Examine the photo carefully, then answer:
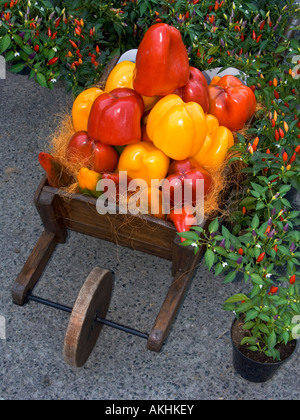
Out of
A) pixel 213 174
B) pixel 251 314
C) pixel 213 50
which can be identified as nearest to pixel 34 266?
pixel 213 174

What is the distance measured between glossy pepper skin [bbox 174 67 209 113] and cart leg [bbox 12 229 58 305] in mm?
845

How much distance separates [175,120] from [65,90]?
1325 millimetres

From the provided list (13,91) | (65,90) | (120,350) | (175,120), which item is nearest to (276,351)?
(120,350)

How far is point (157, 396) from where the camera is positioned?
7.12ft

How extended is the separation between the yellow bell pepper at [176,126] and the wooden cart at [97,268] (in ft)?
0.90

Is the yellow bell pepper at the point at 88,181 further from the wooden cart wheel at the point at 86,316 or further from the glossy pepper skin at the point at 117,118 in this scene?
the wooden cart wheel at the point at 86,316

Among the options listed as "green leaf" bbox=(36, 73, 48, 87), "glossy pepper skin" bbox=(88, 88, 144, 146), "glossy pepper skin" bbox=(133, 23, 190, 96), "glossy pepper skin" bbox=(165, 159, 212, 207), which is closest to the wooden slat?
"glossy pepper skin" bbox=(165, 159, 212, 207)

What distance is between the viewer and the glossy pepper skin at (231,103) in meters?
2.20

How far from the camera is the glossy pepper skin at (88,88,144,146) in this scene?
1.98 m

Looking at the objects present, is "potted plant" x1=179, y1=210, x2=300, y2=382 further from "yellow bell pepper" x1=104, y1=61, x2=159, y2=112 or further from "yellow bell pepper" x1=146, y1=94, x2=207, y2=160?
"yellow bell pepper" x1=104, y1=61, x2=159, y2=112

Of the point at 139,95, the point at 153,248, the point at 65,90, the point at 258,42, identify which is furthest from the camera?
the point at 65,90

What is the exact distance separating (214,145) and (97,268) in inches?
25.9
